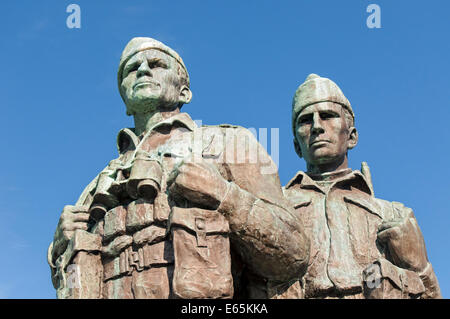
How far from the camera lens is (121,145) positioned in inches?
432

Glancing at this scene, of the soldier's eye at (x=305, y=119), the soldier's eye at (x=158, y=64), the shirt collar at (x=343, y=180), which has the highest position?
the soldier's eye at (x=158, y=64)

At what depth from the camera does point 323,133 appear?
1123 cm

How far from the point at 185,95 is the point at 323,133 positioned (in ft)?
5.20

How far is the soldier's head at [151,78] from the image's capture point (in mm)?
10641

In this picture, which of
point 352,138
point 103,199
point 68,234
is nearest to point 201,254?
point 103,199

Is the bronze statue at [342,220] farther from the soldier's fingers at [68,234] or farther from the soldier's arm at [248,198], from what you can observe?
the soldier's fingers at [68,234]

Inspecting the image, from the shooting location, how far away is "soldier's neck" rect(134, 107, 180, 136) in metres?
10.7

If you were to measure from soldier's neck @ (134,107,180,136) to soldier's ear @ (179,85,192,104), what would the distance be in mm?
166

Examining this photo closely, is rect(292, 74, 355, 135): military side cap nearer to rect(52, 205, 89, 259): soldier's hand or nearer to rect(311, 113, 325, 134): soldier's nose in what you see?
rect(311, 113, 325, 134): soldier's nose

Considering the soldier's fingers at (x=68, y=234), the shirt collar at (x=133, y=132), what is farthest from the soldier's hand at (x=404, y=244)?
the soldier's fingers at (x=68, y=234)

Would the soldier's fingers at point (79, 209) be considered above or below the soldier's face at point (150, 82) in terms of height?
below

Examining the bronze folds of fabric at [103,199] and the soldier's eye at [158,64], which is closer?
the bronze folds of fabric at [103,199]
